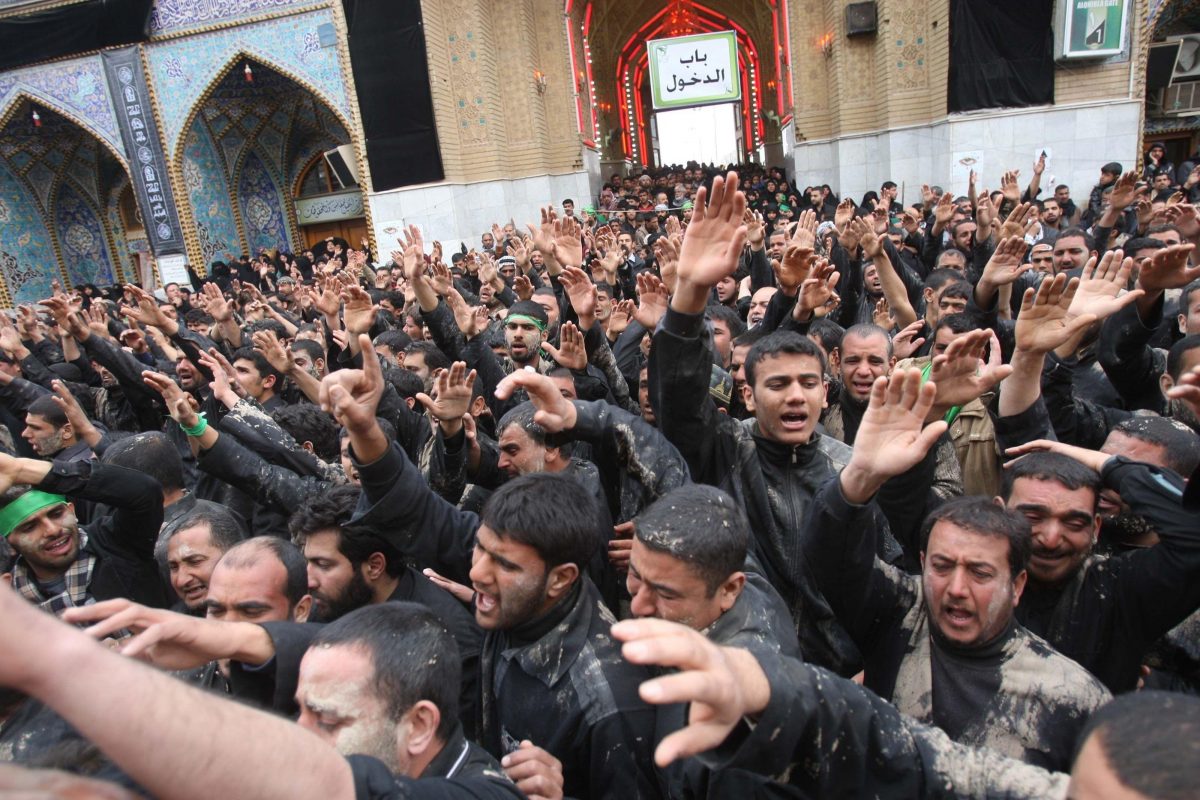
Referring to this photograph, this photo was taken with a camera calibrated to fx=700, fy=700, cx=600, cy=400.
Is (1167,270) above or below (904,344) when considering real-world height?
above

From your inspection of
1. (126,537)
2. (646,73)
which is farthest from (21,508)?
(646,73)

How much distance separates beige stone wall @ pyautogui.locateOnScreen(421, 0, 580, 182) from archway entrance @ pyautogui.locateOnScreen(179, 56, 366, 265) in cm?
348

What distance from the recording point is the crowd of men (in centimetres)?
92

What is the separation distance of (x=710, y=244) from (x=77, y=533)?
250 centimetres

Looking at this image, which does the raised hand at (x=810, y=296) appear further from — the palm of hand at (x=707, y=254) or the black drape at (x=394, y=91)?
the black drape at (x=394, y=91)

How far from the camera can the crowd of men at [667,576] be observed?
92 centimetres

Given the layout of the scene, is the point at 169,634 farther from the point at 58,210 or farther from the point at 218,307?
the point at 58,210

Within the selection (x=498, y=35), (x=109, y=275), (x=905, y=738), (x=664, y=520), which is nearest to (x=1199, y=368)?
(x=905, y=738)

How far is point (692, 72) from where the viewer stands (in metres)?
16.2

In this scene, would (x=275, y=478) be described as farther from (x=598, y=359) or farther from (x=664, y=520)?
(x=664, y=520)

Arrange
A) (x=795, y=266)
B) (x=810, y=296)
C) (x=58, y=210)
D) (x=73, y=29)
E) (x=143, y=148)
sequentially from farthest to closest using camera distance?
1. (x=58, y=210)
2. (x=143, y=148)
3. (x=73, y=29)
4. (x=795, y=266)
5. (x=810, y=296)

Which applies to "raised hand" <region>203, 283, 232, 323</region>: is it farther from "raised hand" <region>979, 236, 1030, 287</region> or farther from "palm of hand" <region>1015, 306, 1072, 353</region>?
"palm of hand" <region>1015, 306, 1072, 353</region>

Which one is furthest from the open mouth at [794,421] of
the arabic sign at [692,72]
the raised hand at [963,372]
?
the arabic sign at [692,72]

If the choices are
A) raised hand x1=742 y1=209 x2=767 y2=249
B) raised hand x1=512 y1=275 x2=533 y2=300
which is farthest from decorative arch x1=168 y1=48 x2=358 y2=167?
raised hand x1=742 y1=209 x2=767 y2=249
